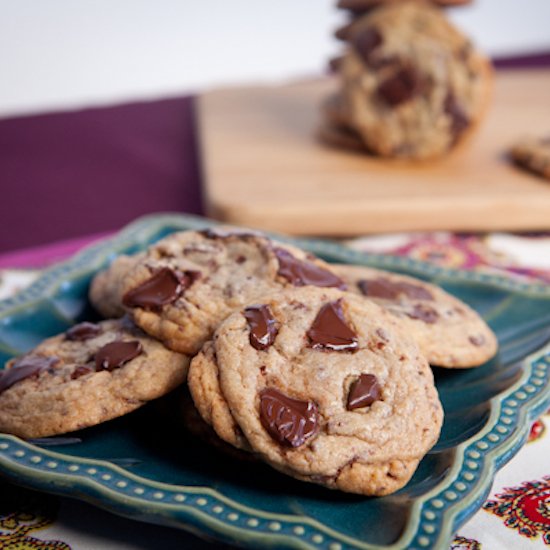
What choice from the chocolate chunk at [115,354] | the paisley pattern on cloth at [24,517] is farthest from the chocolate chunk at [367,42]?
the paisley pattern on cloth at [24,517]

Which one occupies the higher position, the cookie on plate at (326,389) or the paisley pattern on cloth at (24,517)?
the cookie on plate at (326,389)

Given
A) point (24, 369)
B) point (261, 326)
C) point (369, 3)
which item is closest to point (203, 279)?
point (261, 326)

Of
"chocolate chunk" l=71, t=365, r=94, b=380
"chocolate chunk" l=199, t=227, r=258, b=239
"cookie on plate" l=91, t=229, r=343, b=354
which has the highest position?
"chocolate chunk" l=199, t=227, r=258, b=239

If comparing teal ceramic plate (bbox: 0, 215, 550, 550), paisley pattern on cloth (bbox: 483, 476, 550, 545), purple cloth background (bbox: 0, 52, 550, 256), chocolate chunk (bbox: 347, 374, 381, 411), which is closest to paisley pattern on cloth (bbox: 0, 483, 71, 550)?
teal ceramic plate (bbox: 0, 215, 550, 550)

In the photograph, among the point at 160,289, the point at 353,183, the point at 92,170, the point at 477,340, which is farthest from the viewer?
the point at 92,170

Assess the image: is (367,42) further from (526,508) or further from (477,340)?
(526,508)

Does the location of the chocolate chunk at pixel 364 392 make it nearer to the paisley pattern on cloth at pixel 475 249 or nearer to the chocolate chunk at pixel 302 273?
the chocolate chunk at pixel 302 273

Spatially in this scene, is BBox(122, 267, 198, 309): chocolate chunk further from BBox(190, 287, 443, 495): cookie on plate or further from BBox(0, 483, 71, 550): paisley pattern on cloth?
BBox(0, 483, 71, 550): paisley pattern on cloth
